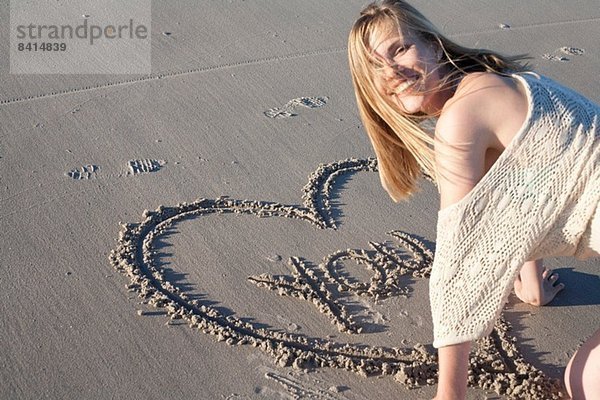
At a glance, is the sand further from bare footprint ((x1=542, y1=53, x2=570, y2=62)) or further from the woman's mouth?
the woman's mouth

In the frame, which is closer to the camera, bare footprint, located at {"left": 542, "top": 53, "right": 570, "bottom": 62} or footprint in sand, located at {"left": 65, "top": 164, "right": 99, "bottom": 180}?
footprint in sand, located at {"left": 65, "top": 164, "right": 99, "bottom": 180}

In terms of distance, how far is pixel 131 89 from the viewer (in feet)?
10.7

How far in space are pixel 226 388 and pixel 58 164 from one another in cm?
118

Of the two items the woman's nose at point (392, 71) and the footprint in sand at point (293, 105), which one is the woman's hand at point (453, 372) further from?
the footprint in sand at point (293, 105)

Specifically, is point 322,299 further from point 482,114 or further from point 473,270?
point 482,114

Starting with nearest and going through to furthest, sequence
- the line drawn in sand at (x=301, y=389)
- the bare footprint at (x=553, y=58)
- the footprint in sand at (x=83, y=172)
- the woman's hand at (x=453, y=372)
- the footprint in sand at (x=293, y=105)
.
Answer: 1. the woman's hand at (x=453, y=372)
2. the line drawn in sand at (x=301, y=389)
3. the footprint in sand at (x=83, y=172)
4. the footprint in sand at (x=293, y=105)
5. the bare footprint at (x=553, y=58)

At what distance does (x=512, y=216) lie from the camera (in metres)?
1.91

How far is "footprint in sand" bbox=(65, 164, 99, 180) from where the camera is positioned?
8.98ft

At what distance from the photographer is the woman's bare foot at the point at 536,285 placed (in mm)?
2277

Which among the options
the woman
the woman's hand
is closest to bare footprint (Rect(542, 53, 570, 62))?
the woman

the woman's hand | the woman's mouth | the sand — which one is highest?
the woman's mouth

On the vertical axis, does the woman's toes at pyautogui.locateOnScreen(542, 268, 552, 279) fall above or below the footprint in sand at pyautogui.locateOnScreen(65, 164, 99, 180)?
above

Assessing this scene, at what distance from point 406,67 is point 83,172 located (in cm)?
125

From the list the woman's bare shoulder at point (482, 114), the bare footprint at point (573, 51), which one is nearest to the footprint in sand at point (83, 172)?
the woman's bare shoulder at point (482, 114)
